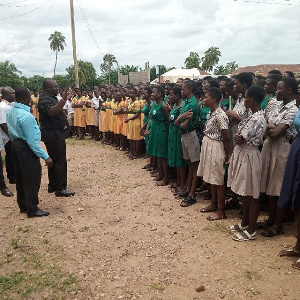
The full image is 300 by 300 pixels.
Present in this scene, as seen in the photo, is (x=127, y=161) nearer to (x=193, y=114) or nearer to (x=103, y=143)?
(x=103, y=143)

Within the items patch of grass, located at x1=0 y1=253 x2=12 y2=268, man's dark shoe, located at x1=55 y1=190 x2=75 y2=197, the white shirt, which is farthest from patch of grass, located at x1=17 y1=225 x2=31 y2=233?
the white shirt

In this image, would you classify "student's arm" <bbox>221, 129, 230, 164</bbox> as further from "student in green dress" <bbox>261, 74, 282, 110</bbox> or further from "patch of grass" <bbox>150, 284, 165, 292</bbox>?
"patch of grass" <bbox>150, 284, 165, 292</bbox>

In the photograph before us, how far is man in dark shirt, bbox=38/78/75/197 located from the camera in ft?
19.0

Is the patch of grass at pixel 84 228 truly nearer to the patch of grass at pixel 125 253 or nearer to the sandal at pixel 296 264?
the patch of grass at pixel 125 253

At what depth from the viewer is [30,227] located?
15.6 ft

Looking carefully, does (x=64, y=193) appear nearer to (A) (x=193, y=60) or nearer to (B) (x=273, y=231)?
(B) (x=273, y=231)

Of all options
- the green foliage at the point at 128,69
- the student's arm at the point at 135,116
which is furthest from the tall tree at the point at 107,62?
the student's arm at the point at 135,116

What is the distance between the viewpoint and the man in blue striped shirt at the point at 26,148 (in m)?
4.82

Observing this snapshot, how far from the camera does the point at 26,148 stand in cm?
492

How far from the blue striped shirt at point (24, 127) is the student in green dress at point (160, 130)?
8.08 ft

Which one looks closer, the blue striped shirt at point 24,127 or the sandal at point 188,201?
the blue striped shirt at point 24,127

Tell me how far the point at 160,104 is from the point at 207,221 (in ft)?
8.85

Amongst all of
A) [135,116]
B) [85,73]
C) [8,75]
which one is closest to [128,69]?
[85,73]

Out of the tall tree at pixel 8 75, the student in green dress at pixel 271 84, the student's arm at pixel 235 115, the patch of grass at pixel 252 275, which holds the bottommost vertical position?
the patch of grass at pixel 252 275
